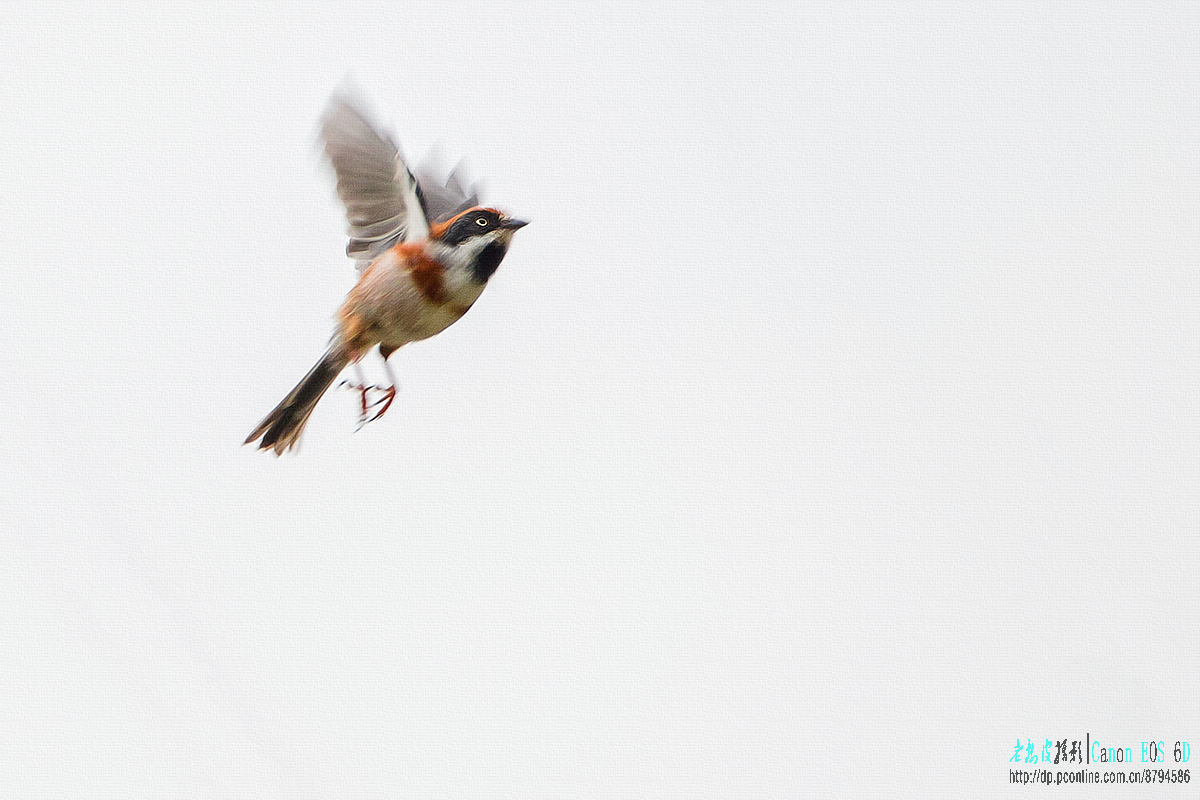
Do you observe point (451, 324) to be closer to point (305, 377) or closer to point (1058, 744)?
point (305, 377)

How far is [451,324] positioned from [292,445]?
3.34 feet

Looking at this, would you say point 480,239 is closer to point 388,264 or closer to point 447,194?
point 388,264

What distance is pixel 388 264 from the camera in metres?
5.65

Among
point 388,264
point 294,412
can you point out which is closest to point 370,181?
point 388,264

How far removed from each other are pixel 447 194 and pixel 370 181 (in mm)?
1121

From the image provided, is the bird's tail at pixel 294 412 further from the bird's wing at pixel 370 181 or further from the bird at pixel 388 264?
the bird's wing at pixel 370 181

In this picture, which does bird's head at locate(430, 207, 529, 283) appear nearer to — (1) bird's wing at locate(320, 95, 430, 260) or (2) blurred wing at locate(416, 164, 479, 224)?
(1) bird's wing at locate(320, 95, 430, 260)

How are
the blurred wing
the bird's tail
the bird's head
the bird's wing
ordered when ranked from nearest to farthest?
the bird's head < the bird's wing < the bird's tail < the blurred wing

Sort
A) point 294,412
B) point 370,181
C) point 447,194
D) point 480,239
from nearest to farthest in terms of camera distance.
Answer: point 480,239, point 370,181, point 294,412, point 447,194

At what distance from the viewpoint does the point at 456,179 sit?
700cm

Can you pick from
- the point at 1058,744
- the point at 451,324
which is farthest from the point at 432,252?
the point at 1058,744

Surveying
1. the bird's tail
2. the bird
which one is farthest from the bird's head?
the bird's tail

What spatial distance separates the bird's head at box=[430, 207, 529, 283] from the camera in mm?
5500

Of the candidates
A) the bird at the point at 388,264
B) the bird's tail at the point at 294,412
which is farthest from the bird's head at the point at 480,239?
the bird's tail at the point at 294,412
